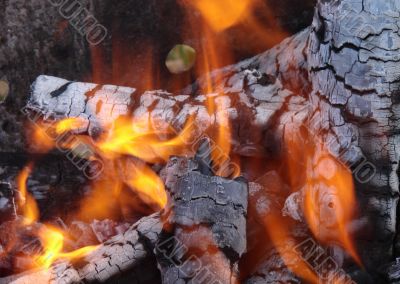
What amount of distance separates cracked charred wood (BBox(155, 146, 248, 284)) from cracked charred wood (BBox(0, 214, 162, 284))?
0.17 meters

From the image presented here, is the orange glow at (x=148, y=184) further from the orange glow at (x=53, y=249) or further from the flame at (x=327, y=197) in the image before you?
the flame at (x=327, y=197)

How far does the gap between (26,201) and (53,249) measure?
1.64ft

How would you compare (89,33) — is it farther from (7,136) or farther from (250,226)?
(250,226)

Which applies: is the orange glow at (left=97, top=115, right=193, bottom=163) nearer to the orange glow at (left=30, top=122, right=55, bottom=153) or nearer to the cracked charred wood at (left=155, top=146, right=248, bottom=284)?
the cracked charred wood at (left=155, top=146, right=248, bottom=284)

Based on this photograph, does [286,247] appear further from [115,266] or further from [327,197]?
[115,266]

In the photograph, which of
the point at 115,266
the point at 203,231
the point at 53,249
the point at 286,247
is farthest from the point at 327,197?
the point at 53,249

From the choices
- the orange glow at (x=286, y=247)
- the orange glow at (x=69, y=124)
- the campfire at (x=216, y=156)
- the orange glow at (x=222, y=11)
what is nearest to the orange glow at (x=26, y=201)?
the campfire at (x=216, y=156)

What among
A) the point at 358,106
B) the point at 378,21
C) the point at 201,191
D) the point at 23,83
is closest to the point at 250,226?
the point at 201,191

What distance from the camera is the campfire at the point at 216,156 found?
1737 mm

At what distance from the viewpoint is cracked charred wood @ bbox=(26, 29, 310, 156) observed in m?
2.22

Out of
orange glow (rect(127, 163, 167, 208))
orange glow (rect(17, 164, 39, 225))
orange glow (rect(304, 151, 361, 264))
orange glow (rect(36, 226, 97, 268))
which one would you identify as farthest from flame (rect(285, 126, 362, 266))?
orange glow (rect(17, 164, 39, 225))

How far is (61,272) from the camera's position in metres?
2.03

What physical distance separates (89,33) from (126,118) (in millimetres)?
654

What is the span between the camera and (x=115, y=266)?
204cm
